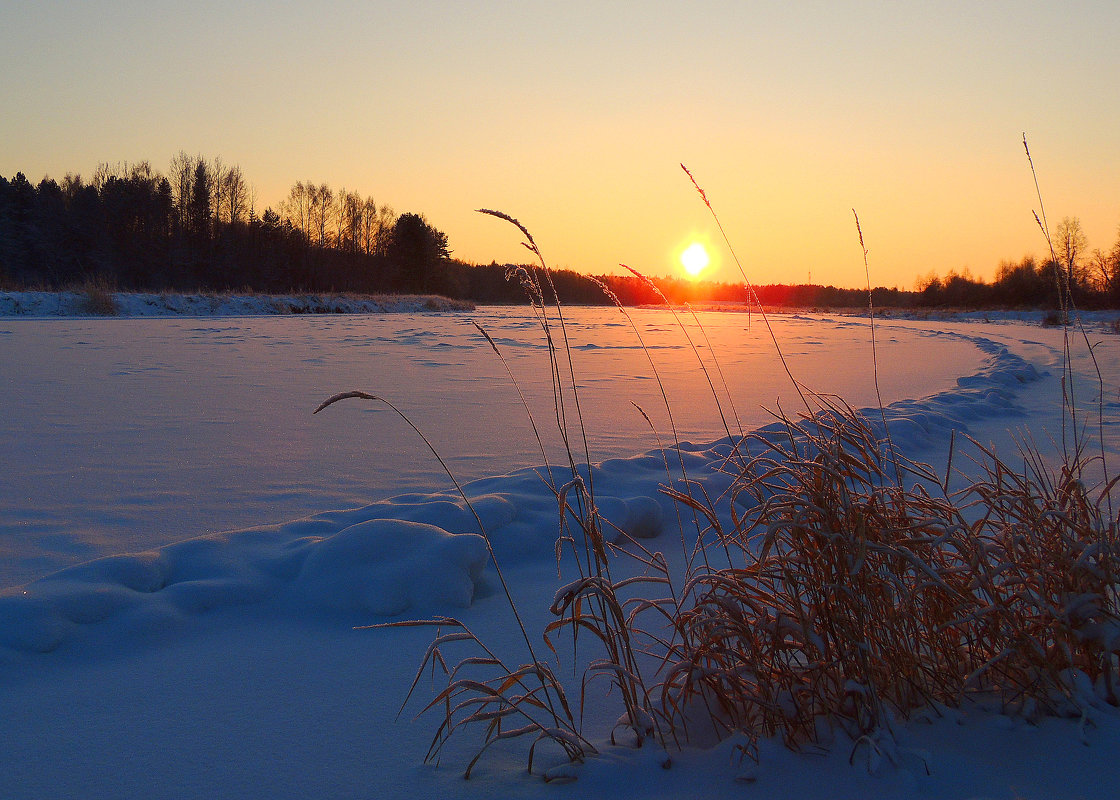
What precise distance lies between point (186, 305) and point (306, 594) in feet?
66.6

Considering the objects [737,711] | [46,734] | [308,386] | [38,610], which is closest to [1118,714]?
[737,711]

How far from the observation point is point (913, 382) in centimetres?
759

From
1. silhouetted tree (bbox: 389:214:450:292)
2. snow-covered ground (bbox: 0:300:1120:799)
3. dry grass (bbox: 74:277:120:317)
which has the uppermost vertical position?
silhouetted tree (bbox: 389:214:450:292)

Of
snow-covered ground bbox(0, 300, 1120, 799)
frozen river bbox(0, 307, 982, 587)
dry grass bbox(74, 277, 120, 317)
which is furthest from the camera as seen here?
dry grass bbox(74, 277, 120, 317)

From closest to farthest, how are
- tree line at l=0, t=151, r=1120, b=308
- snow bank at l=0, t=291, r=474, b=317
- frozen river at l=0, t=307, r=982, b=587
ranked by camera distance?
1. frozen river at l=0, t=307, r=982, b=587
2. snow bank at l=0, t=291, r=474, b=317
3. tree line at l=0, t=151, r=1120, b=308

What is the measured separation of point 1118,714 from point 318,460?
130 inches

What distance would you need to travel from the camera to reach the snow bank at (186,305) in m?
16.6

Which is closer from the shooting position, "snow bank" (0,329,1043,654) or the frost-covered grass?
the frost-covered grass

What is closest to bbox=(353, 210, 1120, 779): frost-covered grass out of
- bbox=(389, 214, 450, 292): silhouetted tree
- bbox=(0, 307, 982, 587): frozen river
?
bbox=(0, 307, 982, 587): frozen river

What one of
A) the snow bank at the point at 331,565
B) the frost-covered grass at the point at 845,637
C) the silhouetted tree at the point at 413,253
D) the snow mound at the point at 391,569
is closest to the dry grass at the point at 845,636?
the frost-covered grass at the point at 845,637

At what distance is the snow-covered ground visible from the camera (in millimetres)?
1272

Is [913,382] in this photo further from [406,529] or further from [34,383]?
[34,383]

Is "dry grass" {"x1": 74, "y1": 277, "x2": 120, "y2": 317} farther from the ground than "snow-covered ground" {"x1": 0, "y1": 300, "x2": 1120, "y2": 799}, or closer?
farther from the ground

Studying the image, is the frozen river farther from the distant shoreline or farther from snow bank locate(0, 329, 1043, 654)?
the distant shoreline
